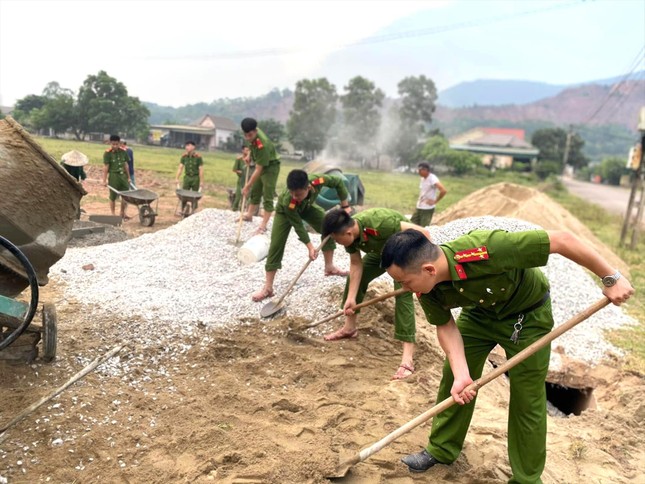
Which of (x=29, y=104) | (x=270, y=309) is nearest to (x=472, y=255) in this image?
(x=270, y=309)

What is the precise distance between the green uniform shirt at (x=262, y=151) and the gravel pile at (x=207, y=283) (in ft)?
4.05

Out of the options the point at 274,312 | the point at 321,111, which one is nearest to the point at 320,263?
the point at 274,312

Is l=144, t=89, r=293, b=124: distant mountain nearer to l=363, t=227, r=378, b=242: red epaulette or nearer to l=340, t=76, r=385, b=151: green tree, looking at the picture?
l=340, t=76, r=385, b=151: green tree

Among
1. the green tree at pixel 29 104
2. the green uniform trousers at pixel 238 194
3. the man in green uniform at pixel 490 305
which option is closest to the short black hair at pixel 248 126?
the green uniform trousers at pixel 238 194

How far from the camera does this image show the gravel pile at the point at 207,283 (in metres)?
5.08

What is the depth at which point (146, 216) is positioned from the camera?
33.7 ft

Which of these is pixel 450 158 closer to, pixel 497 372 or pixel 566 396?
pixel 566 396

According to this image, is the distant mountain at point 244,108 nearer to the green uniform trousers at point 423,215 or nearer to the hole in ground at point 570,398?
the green uniform trousers at point 423,215

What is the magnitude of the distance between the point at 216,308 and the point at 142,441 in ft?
7.41

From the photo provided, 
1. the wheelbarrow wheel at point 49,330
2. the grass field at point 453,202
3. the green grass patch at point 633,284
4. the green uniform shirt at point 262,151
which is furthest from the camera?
the green uniform shirt at point 262,151

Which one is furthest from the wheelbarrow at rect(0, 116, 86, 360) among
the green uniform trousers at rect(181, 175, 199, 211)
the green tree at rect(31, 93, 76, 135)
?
the green tree at rect(31, 93, 76, 135)

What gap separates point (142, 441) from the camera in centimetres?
303

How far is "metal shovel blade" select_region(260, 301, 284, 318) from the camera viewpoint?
16.6 feet

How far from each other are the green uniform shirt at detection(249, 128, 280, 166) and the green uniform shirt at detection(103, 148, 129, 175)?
168 inches
